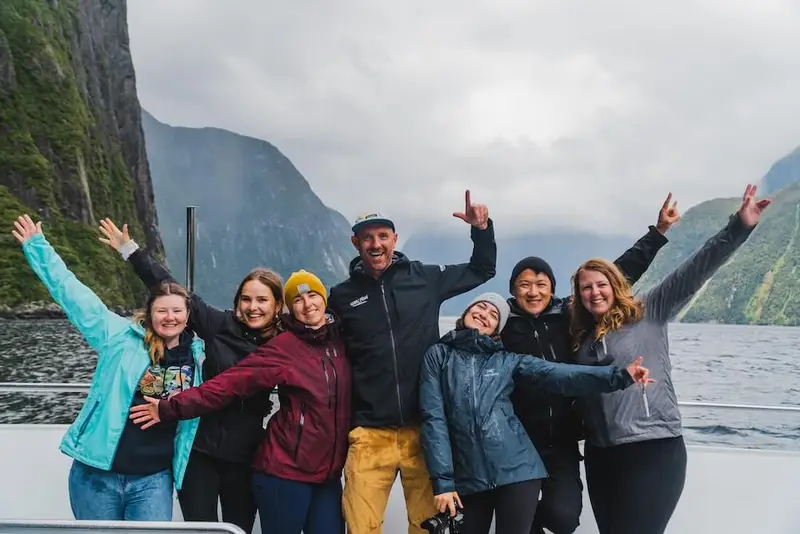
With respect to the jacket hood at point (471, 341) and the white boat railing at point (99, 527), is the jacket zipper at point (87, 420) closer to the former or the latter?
the white boat railing at point (99, 527)

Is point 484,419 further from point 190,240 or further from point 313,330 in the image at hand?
point 190,240

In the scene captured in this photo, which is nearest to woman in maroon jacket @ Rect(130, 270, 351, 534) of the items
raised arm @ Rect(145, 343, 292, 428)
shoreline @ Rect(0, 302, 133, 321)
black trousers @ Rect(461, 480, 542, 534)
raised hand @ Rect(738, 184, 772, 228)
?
raised arm @ Rect(145, 343, 292, 428)

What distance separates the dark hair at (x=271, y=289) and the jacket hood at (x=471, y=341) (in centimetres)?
80

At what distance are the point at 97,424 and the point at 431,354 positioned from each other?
1.45 metres

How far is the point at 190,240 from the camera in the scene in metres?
4.12

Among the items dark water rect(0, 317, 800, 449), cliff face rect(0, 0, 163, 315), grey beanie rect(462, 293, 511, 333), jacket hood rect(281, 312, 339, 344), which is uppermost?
cliff face rect(0, 0, 163, 315)

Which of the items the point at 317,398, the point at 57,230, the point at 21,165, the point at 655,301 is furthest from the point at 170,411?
the point at 21,165

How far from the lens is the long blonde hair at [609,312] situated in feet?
8.66

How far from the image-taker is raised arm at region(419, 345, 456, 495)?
2.46 m

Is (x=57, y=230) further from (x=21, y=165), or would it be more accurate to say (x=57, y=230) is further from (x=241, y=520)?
(x=241, y=520)

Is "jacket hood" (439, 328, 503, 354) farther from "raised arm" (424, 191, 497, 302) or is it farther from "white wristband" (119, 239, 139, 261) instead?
"white wristband" (119, 239, 139, 261)

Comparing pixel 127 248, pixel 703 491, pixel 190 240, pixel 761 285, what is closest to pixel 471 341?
pixel 127 248

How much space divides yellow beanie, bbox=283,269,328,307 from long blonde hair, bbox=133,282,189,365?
0.45m

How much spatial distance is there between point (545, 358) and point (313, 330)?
109 cm
